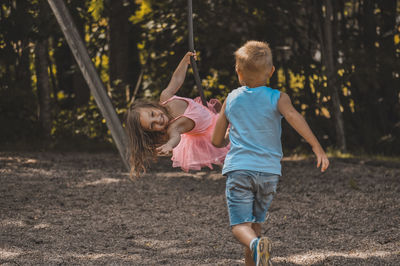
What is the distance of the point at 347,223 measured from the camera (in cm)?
498

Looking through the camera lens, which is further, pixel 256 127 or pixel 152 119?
pixel 152 119

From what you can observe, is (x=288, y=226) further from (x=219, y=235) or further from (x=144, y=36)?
(x=144, y=36)

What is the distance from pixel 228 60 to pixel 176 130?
16.0ft

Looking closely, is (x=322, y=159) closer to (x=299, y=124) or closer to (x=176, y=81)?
(x=299, y=124)

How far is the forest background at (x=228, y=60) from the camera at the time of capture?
7.75 m

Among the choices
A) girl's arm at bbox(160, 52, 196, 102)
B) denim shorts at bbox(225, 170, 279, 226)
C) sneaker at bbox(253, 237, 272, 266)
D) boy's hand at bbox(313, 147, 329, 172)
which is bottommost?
sneaker at bbox(253, 237, 272, 266)

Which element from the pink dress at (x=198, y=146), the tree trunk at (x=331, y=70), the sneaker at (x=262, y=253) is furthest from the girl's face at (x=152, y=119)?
the tree trunk at (x=331, y=70)

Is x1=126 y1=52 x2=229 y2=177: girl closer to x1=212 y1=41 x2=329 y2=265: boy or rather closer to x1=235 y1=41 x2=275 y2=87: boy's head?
x1=212 y1=41 x2=329 y2=265: boy

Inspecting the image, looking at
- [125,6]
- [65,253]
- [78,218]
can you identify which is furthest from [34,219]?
[125,6]

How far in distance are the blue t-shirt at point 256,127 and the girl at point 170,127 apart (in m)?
0.64

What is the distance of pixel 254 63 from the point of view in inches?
110

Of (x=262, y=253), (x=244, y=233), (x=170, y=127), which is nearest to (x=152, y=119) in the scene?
(x=170, y=127)

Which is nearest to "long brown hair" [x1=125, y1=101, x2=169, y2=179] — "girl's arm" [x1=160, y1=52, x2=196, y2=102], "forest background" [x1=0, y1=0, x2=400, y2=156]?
"girl's arm" [x1=160, y1=52, x2=196, y2=102]

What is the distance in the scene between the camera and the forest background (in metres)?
7.75
